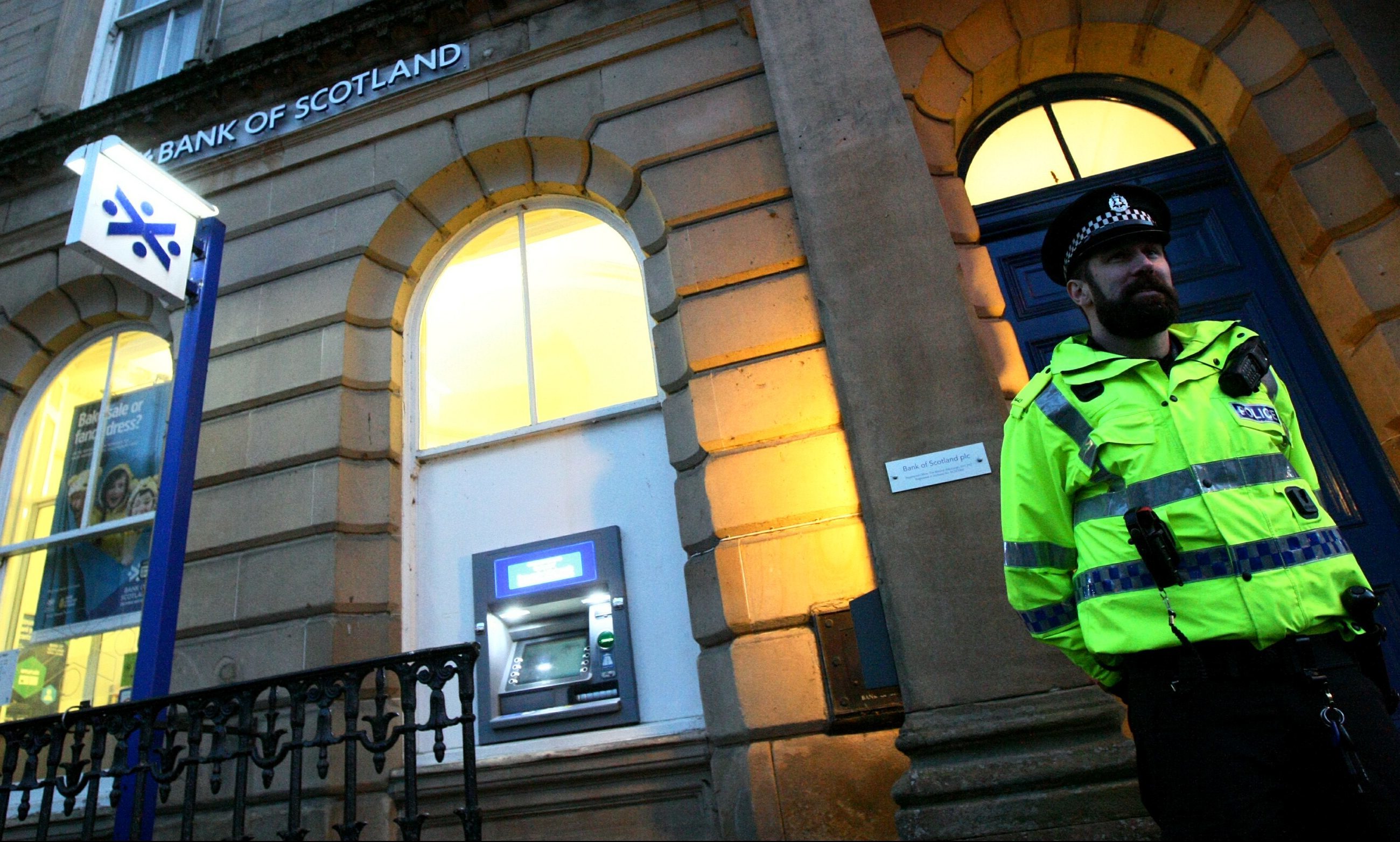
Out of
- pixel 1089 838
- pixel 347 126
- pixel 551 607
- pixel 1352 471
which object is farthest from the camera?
pixel 347 126

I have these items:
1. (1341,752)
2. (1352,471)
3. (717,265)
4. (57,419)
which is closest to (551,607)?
(717,265)

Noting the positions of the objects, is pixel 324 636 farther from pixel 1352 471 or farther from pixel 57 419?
pixel 1352 471

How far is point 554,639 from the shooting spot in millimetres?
4730

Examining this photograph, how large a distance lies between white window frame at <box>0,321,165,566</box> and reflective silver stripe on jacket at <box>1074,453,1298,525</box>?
644cm

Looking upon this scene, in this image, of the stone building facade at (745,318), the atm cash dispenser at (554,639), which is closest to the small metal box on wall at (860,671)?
the stone building facade at (745,318)

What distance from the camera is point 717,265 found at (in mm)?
4797

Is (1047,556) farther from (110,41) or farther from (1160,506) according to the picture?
(110,41)

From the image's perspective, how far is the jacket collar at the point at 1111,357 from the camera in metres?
A: 2.08

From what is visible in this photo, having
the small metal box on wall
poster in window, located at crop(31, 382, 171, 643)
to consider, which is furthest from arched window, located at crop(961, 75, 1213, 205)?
poster in window, located at crop(31, 382, 171, 643)

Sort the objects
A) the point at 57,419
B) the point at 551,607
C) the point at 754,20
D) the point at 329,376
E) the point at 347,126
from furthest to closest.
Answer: the point at 57,419
the point at 347,126
the point at 329,376
the point at 754,20
the point at 551,607

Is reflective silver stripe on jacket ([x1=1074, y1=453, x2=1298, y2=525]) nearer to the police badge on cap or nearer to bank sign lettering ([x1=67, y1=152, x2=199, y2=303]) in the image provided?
the police badge on cap

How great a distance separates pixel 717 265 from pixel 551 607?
2243mm

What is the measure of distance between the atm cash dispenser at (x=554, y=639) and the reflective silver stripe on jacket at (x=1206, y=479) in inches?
125

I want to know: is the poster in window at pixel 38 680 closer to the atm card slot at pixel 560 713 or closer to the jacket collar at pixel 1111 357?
the atm card slot at pixel 560 713
